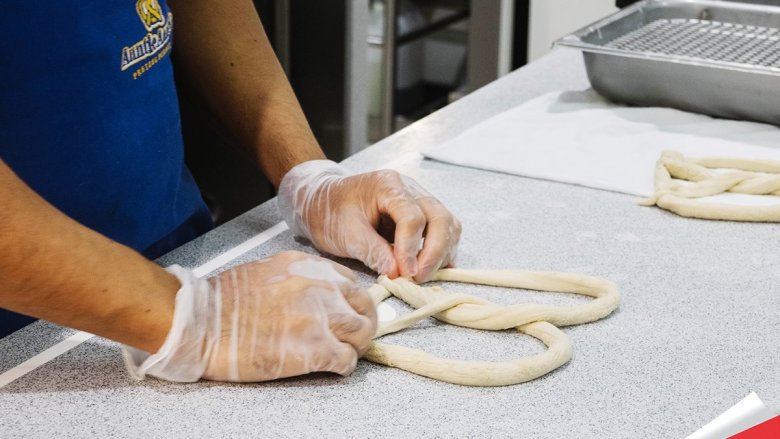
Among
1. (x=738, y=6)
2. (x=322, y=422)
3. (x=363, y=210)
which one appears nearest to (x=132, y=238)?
(x=363, y=210)

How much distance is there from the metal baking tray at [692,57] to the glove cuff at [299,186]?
479 millimetres

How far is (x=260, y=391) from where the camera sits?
2.64 ft

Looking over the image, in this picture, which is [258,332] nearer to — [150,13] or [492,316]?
[492,316]

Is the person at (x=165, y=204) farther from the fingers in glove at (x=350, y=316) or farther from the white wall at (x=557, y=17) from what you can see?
the white wall at (x=557, y=17)

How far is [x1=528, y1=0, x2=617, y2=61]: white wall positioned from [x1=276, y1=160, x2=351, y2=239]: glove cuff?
5.54 ft

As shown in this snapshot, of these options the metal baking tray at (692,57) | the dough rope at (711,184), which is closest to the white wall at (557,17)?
the metal baking tray at (692,57)

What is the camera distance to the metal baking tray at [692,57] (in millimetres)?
1351

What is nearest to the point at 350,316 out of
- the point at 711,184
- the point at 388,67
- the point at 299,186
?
the point at 299,186

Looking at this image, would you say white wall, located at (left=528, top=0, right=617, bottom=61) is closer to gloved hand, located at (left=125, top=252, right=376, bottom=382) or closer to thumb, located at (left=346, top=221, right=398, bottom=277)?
thumb, located at (left=346, top=221, right=398, bottom=277)

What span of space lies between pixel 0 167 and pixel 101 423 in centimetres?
23

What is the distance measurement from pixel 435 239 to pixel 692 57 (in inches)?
24.6

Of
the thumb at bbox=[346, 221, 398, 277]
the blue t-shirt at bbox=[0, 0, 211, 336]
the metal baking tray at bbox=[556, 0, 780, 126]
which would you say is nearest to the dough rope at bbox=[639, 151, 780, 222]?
the metal baking tray at bbox=[556, 0, 780, 126]

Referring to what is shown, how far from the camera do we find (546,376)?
2.72 feet

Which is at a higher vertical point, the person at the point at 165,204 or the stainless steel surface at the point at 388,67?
the person at the point at 165,204
